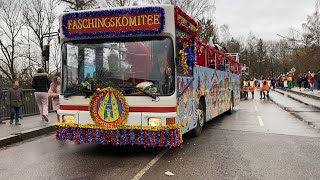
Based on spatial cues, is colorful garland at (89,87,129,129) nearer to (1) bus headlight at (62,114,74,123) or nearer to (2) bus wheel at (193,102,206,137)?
(1) bus headlight at (62,114,74,123)

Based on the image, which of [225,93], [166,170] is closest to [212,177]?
[166,170]

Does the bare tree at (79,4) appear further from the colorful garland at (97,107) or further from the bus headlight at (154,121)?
the bus headlight at (154,121)

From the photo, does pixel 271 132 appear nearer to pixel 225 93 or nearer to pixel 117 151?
pixel 225 93

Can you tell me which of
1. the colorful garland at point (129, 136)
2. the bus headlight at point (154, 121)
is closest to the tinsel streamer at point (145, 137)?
the colorful garland at point (129, 136)

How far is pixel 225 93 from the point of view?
49.3 feet

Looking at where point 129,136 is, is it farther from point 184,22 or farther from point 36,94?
point 36,94

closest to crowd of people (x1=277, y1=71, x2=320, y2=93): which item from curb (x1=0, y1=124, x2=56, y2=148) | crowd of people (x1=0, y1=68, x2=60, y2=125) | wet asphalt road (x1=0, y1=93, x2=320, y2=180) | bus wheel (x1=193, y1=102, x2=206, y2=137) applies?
wet asphalt road (x1=0, y1=93, x2=320, y2=180)

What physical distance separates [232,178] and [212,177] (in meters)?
0.32

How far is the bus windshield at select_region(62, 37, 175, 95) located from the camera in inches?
295

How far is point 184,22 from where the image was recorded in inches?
330

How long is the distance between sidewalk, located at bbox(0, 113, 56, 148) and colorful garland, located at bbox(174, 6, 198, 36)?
5.33 metres

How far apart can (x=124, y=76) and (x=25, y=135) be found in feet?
14.6

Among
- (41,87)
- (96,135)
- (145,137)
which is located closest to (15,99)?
(41,87)

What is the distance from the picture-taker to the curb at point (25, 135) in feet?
31.6
